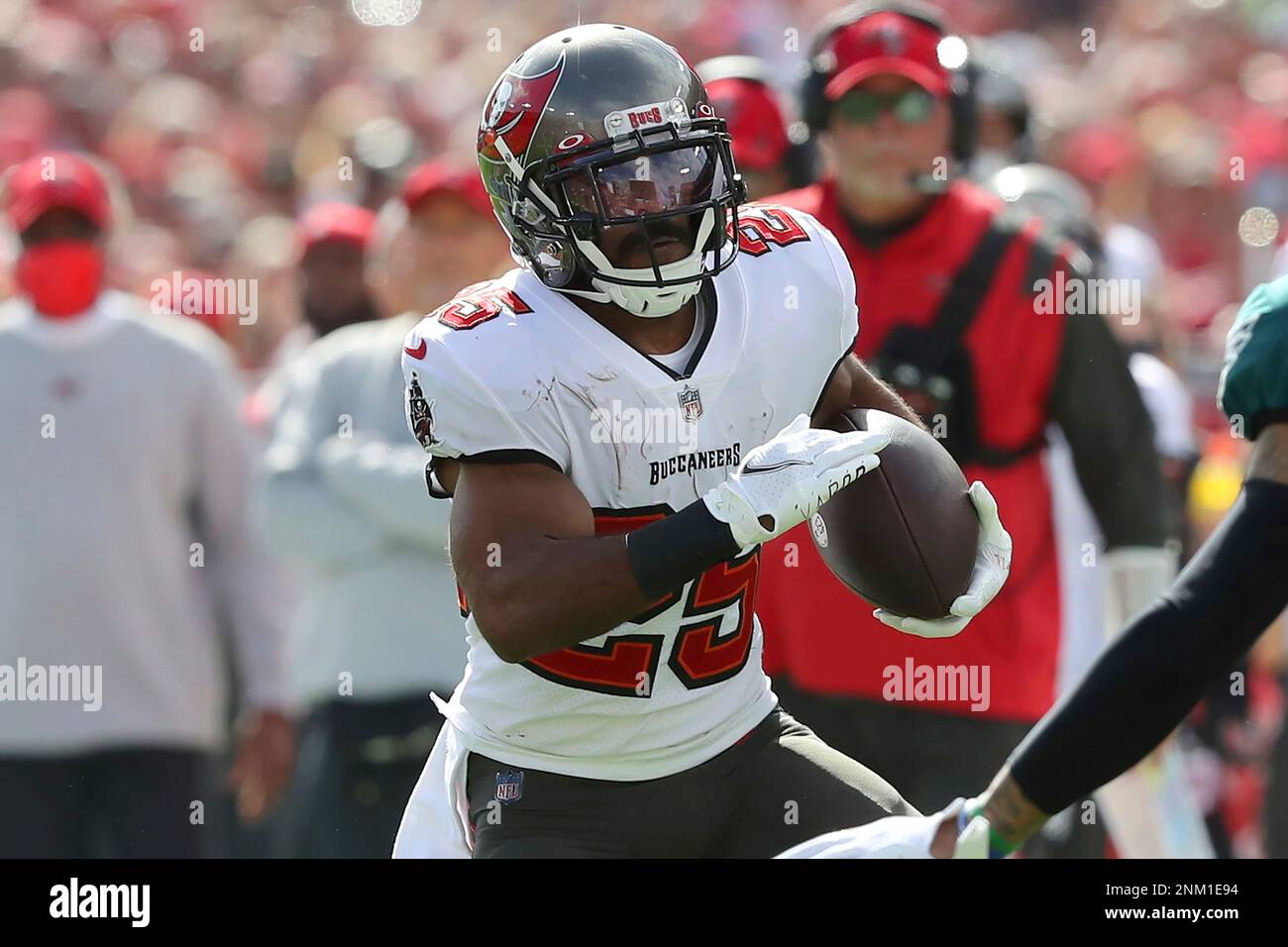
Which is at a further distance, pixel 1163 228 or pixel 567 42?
pixel 1163 228

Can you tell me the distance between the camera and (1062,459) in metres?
5.48

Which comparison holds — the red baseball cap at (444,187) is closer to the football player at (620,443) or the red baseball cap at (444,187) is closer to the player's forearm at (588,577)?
the football player at (620,443)

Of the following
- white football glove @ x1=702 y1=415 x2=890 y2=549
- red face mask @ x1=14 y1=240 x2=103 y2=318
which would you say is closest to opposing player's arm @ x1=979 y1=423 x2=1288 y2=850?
white football glove @ x1=702 y1=415 x2=890 y2=549

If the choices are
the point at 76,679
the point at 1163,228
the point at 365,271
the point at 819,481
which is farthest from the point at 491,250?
the point at 1163,228

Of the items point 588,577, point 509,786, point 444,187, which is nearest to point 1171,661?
point 588,577

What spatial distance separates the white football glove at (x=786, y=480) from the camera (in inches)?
119

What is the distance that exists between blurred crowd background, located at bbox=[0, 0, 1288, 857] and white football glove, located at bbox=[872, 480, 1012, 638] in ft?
7.08

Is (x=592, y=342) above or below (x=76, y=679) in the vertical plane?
above

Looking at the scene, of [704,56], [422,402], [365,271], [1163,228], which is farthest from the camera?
[704,56]

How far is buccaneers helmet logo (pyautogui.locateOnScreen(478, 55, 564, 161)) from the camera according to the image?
11.1 feet

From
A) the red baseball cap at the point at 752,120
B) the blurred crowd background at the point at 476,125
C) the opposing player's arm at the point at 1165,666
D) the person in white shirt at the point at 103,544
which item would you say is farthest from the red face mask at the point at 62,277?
the opposing player's arm at the point at 1165,666
